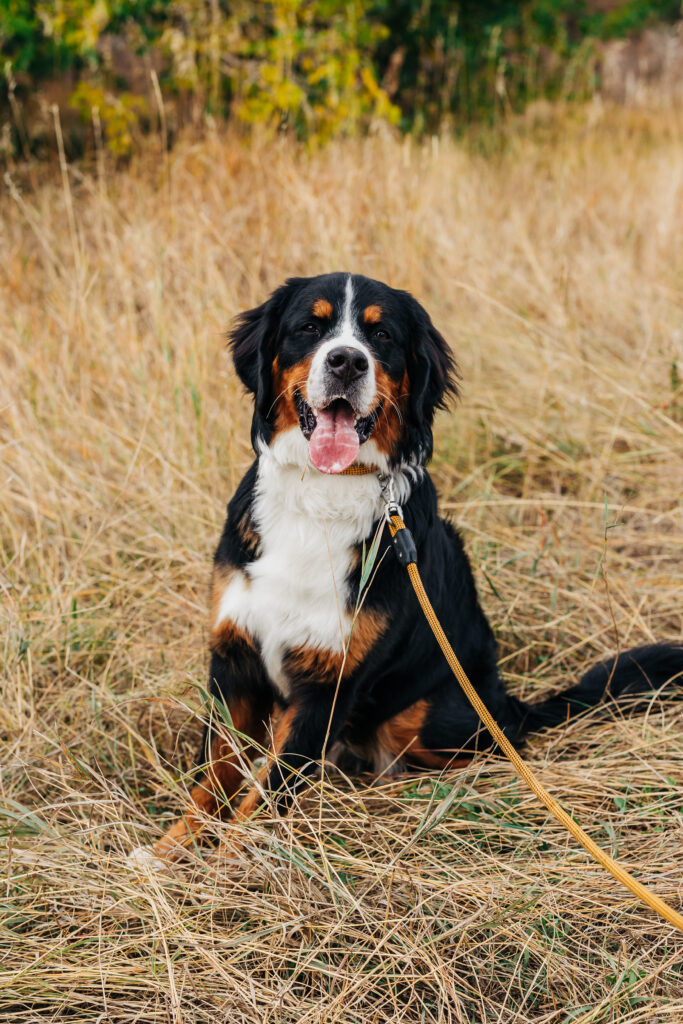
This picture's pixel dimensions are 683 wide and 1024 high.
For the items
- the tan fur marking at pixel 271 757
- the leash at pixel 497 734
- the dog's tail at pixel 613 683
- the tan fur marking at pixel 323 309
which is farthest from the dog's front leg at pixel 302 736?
the tan fur marking at pixel 323 309

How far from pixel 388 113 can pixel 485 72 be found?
1.66 metres

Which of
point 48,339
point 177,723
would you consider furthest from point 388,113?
point 177,723

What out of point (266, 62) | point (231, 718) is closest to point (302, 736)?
point (231, 718)

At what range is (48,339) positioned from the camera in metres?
3.93

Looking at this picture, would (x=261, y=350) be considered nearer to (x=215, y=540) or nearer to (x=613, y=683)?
(x=215, y=540)

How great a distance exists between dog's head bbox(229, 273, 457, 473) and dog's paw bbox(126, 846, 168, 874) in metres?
0.99

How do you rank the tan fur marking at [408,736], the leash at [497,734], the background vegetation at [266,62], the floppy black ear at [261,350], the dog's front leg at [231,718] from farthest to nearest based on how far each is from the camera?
1. the background vegetation at [266,62]
2. the tan fur marking at [408,736]
3. the floppy black ear at [261,350]
4. the dog's front leg at [231,718]
5. the leash at [497,734]

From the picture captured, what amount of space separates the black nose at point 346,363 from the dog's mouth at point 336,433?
59 mm

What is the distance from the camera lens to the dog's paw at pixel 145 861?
194 cm

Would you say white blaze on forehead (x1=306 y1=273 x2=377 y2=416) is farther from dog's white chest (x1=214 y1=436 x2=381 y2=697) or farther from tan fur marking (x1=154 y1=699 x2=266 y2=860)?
tan fur marking (x1=154 y1=699 x2=266 y2=860)

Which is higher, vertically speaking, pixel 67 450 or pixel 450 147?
pixel 450 147

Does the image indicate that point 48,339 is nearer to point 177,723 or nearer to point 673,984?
point 177,723

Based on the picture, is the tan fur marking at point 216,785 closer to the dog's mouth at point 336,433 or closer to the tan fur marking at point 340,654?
the tan fur marking at point 340,654

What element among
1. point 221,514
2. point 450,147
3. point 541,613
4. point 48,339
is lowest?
point 541,613
